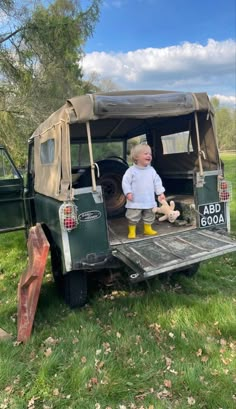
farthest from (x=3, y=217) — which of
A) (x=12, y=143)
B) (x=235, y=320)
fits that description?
(x=12, y=143)

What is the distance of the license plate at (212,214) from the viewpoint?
4535 mm

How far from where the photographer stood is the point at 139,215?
4.73 meters

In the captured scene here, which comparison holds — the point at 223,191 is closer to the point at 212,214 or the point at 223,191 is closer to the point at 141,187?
the point at 212,214

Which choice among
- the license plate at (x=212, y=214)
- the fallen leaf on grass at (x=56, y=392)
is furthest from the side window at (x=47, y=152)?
the fallen leaf on grass at (x=56, y=392)

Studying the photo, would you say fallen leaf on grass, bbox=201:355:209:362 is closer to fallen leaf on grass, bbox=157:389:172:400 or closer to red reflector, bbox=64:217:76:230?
fallen leaf on grass, bbox=157:389:172:400

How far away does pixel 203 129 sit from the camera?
4719 millimetres

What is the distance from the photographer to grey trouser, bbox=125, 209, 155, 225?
4688mm

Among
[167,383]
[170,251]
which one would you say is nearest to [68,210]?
[170,251]

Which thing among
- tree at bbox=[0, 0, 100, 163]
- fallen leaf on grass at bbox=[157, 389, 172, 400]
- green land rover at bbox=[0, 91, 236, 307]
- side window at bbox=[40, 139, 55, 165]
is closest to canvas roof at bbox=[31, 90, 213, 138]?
green land rover at bbox=[0, 91, 236, 307]

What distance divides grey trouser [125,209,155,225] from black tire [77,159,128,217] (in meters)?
1.07

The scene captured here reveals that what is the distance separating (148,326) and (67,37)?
A: 390 inches

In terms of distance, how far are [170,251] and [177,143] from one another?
2.37 m

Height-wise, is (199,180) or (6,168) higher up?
(6,168)

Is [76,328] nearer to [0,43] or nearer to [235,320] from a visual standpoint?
[235,320]
